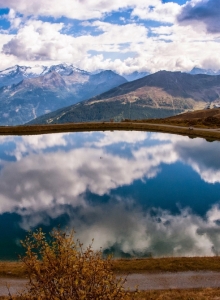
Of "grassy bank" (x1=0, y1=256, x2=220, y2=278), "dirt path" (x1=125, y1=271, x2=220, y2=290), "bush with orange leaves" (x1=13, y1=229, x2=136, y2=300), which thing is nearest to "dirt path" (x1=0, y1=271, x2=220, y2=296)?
"dirt path" (x1=125, y1=271, x2=220, y2=290)

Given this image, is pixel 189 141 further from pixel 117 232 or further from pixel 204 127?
pixel 117 232

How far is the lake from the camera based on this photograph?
48.5 m

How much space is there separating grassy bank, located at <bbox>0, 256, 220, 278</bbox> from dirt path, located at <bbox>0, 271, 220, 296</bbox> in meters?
0.88

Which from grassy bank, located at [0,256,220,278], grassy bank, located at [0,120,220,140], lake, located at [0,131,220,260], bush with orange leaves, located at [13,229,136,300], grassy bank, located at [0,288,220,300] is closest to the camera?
bush with orange leaves, located at [13,229,136,300]

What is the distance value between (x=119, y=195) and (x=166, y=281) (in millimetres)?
37771

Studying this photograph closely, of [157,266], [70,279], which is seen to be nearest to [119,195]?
[157,266]

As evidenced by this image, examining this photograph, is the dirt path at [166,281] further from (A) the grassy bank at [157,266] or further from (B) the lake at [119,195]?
(B) the lake at [119,195]

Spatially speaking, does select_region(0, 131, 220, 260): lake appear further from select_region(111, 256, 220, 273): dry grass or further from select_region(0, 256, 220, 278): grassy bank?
select_region(0, 256, 220, 278): grassy bank

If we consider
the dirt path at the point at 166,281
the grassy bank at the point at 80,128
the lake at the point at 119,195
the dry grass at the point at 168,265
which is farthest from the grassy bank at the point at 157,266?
the grassy bank at the point at 80,128

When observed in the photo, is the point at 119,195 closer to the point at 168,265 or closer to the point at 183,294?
the point at 168,265

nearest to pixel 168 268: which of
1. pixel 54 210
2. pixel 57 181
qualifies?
pixel 54 210

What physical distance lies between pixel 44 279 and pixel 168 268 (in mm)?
25703

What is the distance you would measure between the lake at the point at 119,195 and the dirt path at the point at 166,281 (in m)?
8.30

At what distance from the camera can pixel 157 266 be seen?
36844mm
